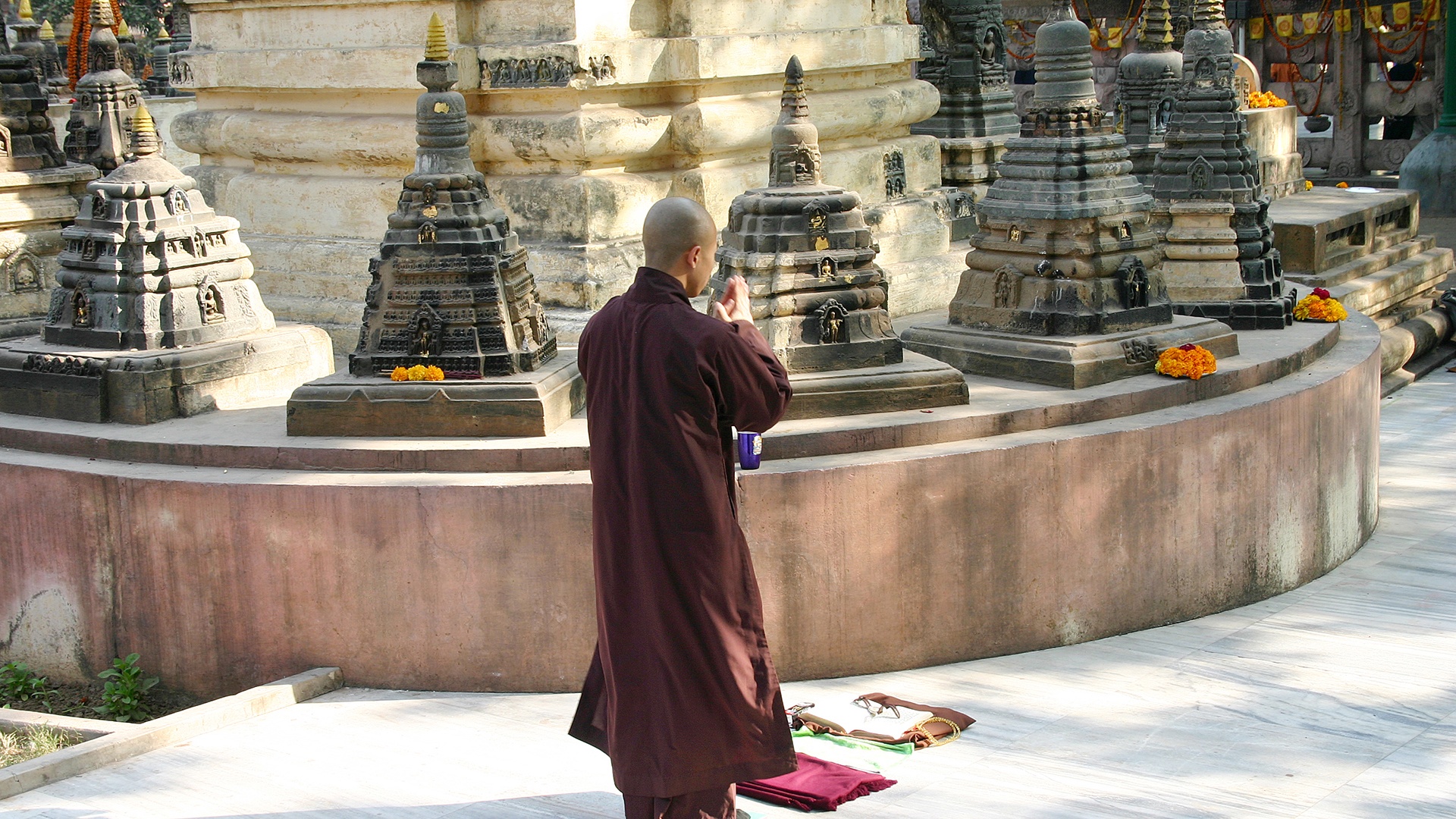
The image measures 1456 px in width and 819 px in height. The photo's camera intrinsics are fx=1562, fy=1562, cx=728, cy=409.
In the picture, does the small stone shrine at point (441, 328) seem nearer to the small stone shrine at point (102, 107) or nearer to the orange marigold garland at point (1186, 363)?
the small stone shrine at point (102, 107)

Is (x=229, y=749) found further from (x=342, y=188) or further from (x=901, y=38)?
(x=901, y=38)

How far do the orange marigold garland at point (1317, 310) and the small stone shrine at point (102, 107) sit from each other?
579 centimetres

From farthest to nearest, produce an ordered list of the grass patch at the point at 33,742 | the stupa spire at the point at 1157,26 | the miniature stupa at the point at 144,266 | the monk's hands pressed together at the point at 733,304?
the stupa spire at the point at 1157,26 < the miniature stupa at the point at 144,266 < the grass patch at the point at 33,742 < the monk's hands pressed together at the point at 733,304

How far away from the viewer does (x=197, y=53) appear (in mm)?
8180

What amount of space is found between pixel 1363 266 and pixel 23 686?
30.1ft

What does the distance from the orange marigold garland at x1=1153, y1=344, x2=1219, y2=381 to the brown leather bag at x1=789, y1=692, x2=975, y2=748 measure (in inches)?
79.1

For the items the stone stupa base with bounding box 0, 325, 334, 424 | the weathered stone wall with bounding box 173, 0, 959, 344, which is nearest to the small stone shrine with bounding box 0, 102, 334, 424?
the stone stupa base with bounding box 0, 325, 334, 424

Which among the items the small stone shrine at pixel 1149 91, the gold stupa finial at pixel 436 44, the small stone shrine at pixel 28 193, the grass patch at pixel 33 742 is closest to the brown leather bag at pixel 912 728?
the grass patch at pixel 33 742

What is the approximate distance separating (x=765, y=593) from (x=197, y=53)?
4712 mm

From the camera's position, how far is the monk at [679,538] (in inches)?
151

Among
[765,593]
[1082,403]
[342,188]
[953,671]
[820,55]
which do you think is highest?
[820,55]

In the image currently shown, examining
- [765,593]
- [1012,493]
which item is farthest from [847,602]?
[1012,493]

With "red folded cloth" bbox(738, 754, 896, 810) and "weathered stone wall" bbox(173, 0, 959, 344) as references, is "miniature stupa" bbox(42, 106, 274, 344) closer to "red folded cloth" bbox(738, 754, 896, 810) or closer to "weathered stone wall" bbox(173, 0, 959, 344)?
"weathered stone wall" bbox(173, 0, 959, 344)

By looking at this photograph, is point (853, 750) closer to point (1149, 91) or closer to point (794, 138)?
point (794, 138)
